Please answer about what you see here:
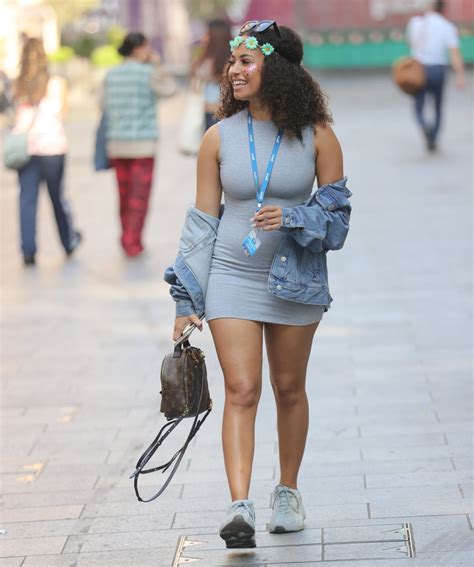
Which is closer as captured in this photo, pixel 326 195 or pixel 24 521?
pixel 326 195

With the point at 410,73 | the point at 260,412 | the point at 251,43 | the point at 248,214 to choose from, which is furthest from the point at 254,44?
the point at 410,73

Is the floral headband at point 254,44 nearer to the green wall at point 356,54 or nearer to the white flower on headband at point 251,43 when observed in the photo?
the white flower on headband at point 251,43

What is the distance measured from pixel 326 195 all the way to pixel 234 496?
102 cm

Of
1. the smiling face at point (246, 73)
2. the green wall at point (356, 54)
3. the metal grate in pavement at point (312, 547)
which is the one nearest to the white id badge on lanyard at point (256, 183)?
the smiling face at point (246, 73)

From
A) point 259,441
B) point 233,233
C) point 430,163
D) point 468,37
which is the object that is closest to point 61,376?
point 259,441

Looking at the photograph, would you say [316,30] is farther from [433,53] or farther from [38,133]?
[38,133]

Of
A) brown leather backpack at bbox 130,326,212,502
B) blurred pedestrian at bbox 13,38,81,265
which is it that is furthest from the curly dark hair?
blurred pedestrian at bbox 13,38,81,265

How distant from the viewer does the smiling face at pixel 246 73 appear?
178 inches

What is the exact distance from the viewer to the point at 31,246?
1101 cm

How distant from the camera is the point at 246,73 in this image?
4.53 m

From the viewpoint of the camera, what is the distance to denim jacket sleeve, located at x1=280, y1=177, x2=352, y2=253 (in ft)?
14.6

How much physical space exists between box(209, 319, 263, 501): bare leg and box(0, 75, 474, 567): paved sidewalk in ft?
1.05

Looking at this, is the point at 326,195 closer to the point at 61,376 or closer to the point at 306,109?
the point at 306,109

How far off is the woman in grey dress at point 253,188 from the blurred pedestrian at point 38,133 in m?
6.29
